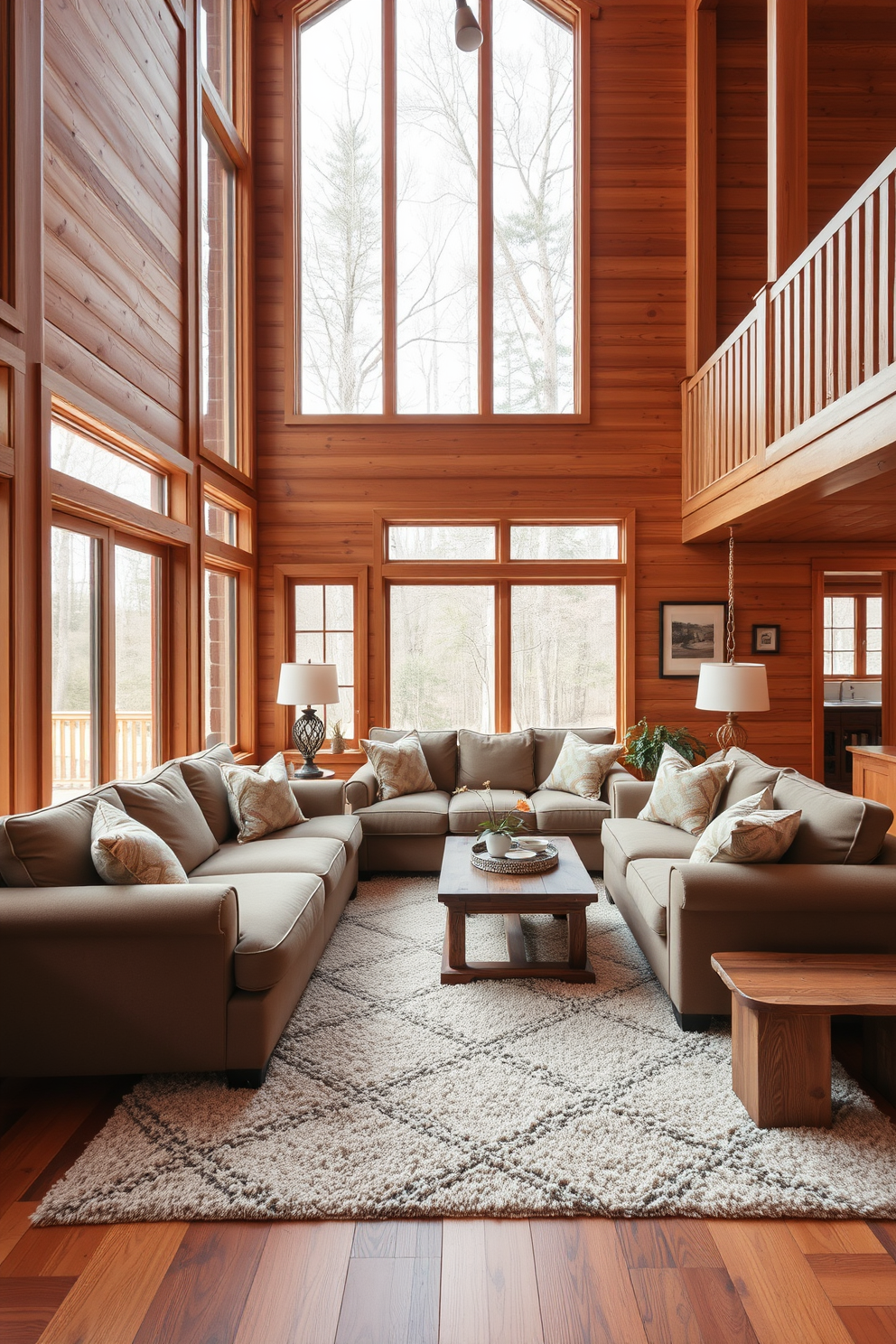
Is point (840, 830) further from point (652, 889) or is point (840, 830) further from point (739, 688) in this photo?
point (739, 688)

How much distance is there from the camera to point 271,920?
8.55 feet

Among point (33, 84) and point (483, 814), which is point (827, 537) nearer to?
point (483, 814)

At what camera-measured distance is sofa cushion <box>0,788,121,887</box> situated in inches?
96.3

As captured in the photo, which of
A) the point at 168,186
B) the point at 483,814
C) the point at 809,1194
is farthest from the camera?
the point at 483,814

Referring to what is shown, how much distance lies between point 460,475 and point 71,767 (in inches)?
145

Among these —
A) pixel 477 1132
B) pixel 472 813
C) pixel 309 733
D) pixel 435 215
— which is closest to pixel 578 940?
pixel 477 1132

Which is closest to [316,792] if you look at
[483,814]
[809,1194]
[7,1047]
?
[483,814]

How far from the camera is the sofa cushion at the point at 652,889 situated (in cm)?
290

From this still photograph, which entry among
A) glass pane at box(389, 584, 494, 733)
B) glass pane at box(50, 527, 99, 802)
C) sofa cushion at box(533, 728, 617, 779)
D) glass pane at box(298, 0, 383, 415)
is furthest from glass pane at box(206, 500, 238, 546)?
sofa cushion at box(533, 728, 617, 779)

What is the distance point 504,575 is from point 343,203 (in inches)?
128

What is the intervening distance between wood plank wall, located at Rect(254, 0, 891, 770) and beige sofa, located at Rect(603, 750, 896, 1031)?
10.9 feet

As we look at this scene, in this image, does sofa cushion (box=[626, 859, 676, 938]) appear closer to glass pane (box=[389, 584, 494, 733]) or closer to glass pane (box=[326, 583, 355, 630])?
glass pane (box=[389, 584, 494, 733])

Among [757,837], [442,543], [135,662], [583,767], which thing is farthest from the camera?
[442,543]

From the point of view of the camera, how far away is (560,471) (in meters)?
6.06
